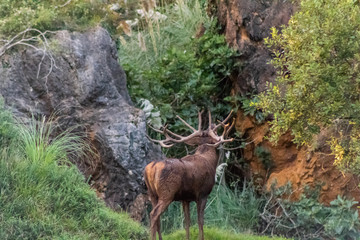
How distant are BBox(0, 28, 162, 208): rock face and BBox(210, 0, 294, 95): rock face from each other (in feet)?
8.77

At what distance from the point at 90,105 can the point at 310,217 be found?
4268mm

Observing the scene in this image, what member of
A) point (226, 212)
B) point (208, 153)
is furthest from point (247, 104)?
point (208, 153)

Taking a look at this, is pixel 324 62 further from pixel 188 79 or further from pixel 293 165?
pixel 188 79

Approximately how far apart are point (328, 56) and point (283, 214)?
4626mm

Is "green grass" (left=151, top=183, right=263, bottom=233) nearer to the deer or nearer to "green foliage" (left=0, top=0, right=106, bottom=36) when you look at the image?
the deer

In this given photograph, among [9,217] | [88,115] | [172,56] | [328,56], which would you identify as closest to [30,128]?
[88,115]

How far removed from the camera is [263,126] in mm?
11273

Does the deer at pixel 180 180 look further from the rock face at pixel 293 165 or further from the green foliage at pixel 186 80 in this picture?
the green foliage at pixel 186 80

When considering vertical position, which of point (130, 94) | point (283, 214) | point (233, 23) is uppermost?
point (233, 23)

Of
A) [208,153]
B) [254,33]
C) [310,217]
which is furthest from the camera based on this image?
[254,33]

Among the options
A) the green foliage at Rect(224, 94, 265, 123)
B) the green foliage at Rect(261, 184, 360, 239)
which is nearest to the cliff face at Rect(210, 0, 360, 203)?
the green foliage at Rect(224, 94, 265, 123)

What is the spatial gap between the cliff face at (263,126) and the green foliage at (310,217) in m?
0.27

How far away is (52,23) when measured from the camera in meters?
10.4

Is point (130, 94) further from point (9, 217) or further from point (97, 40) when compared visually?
point (9, 217)
